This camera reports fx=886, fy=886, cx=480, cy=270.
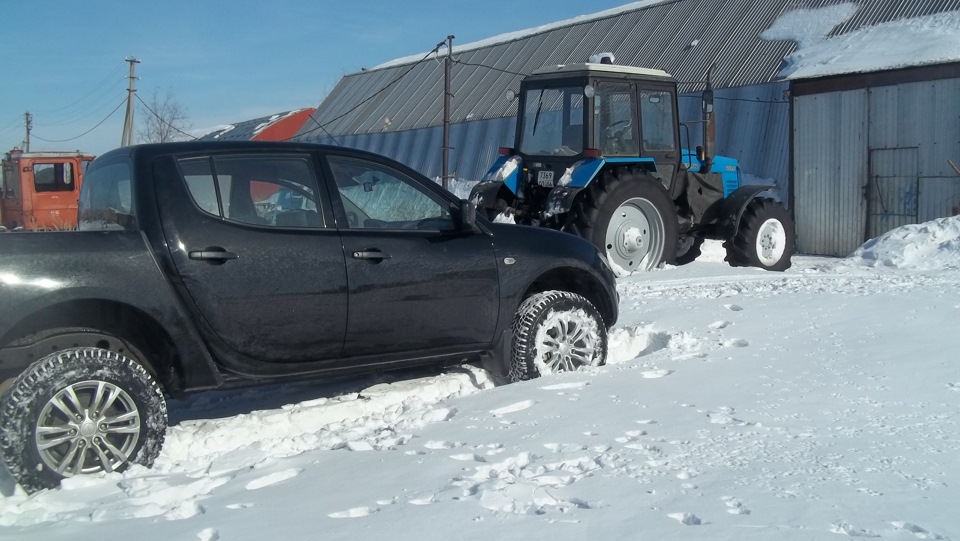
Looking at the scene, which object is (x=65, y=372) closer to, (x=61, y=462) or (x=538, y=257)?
(x=61, y=462)

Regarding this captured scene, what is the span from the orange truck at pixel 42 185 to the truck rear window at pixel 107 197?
16984 mm

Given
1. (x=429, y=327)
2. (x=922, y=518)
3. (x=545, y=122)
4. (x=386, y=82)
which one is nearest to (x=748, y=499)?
(x=922, y=518)

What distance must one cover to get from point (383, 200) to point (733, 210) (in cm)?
661

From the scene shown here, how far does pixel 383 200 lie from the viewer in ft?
17.8

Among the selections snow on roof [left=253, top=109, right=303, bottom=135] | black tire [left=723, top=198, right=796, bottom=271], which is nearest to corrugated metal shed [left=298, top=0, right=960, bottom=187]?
snow on roof [left=253, top=109, right=303, bottom=135]

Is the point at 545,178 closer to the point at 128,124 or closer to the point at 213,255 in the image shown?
the point at 213,255

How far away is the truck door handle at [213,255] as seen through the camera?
4609 millimetres

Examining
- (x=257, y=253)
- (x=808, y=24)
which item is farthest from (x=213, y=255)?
(x=808, y=24)

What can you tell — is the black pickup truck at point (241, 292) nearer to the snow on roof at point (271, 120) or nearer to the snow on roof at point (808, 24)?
the snow on roof at point (808, 24)

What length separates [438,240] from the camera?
5508 millimetres

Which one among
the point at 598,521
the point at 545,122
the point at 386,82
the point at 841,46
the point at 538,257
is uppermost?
the point at 386,82

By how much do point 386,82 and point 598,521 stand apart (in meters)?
36.3

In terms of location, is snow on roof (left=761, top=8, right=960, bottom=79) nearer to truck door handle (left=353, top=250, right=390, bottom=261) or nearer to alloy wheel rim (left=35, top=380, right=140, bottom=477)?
truck door handle (left=353, top=250, right=390, bottom=261)

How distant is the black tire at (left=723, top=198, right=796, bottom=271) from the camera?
11.1 metres
